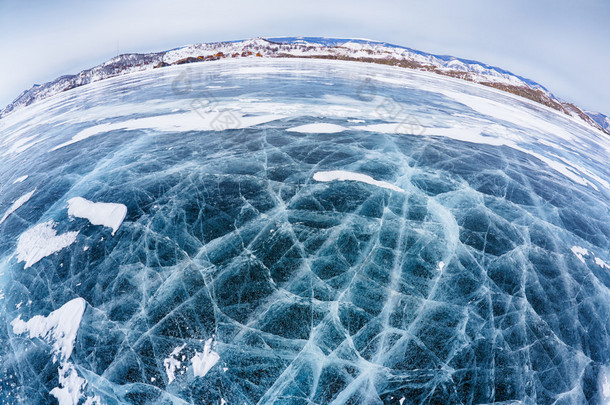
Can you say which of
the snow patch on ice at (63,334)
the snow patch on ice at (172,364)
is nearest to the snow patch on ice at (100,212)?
the snow patch on ice at (63,334)

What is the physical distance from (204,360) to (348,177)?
12.3 ft

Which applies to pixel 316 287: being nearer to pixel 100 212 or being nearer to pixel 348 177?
pixel 348 177

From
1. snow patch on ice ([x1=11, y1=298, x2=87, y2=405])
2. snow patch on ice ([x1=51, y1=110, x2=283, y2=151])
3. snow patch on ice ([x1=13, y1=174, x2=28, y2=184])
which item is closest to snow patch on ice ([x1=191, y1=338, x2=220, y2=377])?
snow patch on ice ([x1=11, y1=298, x2=87, y2=405])

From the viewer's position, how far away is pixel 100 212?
14.3 feet

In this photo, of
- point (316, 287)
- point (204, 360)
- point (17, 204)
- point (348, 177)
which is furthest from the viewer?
point (17, 204)

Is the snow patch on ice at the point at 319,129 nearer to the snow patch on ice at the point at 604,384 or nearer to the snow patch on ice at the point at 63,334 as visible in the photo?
the snow patch on ice at the point at 63,334

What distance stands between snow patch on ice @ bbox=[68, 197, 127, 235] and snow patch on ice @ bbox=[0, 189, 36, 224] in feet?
5.43

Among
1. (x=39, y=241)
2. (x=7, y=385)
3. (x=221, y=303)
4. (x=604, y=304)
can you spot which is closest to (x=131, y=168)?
(x=39, y=241)

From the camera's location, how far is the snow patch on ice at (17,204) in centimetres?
513

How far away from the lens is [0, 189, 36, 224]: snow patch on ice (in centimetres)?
513

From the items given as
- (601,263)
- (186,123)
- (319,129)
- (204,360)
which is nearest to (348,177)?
(319,129)

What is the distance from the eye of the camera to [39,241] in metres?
4.14

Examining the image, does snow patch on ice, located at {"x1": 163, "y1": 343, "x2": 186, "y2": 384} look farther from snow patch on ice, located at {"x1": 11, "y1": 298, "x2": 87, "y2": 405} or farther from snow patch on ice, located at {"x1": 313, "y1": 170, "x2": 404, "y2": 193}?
snow patch on ice, located at {"x1": 313, "y1": 170, "x2": 404, "y2": 193}

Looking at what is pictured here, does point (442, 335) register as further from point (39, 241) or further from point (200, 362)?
point (39, 241)
